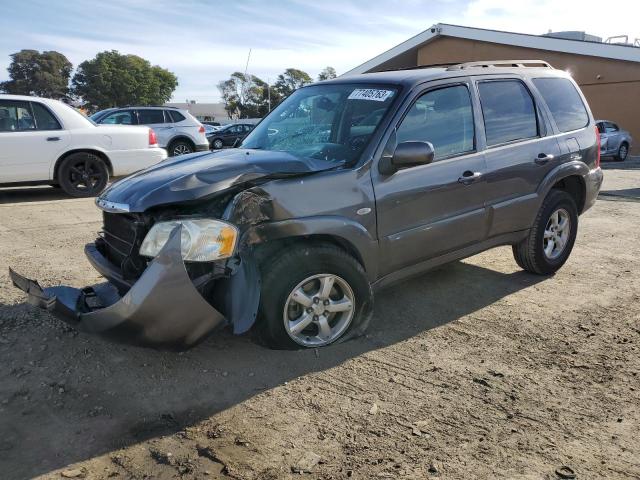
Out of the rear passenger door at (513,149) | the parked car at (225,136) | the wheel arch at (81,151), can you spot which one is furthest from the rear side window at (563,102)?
the parked car at (225,136)

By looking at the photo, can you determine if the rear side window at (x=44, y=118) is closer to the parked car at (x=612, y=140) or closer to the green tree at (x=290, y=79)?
the parked car at (x=612, y=140)

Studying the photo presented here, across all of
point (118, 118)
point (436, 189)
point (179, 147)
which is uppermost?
point (118, 118)

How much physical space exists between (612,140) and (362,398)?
19.8 metres

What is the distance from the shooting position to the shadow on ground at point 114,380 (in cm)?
267

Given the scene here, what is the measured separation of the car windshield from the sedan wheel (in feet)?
Answer: 2.78

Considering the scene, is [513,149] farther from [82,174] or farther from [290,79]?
[290,79]

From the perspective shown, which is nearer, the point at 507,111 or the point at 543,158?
the point at 507,111

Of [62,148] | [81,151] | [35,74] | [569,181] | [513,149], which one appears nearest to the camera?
[513,149]

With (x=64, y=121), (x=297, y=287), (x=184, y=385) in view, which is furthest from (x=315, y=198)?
(x=64, y=121)

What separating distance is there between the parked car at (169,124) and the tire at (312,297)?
11.1 m

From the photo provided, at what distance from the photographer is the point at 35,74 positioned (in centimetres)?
7931

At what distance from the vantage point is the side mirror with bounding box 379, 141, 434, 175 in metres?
3.56

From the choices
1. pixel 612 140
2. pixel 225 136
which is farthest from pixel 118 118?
pixel 612 140

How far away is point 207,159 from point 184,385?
59.8 inches
